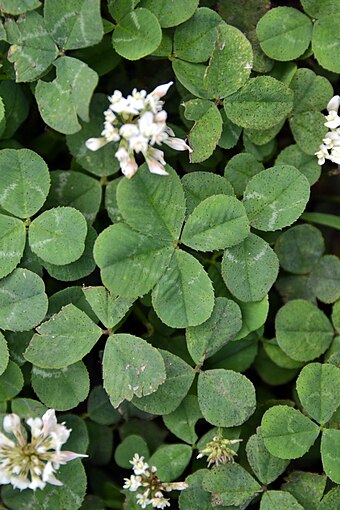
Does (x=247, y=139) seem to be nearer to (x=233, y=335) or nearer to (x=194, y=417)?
(x=233, y=335)

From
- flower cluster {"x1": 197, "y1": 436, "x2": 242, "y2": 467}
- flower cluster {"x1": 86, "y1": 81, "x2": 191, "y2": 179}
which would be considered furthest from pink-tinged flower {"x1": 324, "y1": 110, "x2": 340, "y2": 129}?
flower cluster {"x1": 197, "y1": 436, "x2": 242, "y2": 467}

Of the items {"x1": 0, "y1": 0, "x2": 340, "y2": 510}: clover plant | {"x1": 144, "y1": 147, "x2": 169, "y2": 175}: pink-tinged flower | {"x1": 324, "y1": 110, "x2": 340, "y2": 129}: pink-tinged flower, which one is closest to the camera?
{"x1": 144, "y1": 147, "x2": 169, "y2": 175}: pink-tinged flower

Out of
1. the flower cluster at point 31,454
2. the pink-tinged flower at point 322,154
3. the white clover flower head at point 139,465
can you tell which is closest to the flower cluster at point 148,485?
the white clover flower head at point 139,465

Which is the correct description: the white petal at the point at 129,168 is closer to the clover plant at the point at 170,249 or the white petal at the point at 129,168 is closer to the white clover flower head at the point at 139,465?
the clover plant at the point at 170,249

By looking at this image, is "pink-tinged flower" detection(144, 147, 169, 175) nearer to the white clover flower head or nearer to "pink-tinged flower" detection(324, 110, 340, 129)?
"pink-tinged flower" detection(324, 110, 340, 129)

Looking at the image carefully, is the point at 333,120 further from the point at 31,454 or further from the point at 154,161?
the point at 31,454
